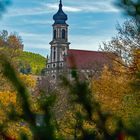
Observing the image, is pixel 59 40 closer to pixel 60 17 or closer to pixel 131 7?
pixel 60 17

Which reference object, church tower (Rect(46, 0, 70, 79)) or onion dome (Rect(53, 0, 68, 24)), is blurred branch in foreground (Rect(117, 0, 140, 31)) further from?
onion dome (Rect(53, 0, 68, 24))

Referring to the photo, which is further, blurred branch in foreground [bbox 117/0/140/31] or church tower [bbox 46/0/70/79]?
church tower [bbox 46/0/70/79]

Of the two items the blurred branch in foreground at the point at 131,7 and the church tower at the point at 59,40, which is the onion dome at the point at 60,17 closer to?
the church tower at the point at 59,40

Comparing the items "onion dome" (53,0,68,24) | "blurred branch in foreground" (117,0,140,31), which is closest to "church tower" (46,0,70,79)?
"onion dome" (53,0,68,24)

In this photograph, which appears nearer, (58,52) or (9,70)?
(9,70)

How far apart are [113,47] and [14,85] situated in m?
25.0

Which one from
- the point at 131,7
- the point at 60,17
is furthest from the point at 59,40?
the point at 131,7

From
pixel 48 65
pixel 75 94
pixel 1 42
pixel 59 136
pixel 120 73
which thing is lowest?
pixel 59 136

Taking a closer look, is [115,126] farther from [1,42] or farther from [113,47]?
[1,42]

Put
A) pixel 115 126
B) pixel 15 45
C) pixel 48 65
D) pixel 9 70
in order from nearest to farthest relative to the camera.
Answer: pixel 9 70, pixel 115 126, pixel 15 45, pixel 48 65

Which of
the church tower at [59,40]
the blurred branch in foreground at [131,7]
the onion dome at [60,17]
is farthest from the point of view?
the onion dome at [60,17]

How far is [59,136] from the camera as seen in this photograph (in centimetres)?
343

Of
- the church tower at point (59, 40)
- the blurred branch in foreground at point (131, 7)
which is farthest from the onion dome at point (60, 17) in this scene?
the blurred branch in foreground at point (131, 7)

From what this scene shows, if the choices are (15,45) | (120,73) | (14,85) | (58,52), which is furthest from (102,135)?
(58,52)
